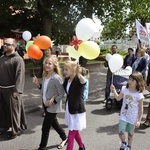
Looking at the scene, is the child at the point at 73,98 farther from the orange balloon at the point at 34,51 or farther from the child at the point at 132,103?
the orange balloon at the point at 34,51

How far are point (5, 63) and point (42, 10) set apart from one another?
25.8 feet

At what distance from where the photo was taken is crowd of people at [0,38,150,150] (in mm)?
4016

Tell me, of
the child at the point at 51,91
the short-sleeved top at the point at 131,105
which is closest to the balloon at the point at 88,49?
the child at the point at 51,91

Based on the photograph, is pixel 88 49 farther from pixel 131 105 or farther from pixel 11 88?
pixel 11 88

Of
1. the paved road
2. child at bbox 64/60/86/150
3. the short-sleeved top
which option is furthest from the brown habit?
the short-sleeved top

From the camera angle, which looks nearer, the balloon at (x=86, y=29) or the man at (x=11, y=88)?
the balloon at (x=86, y=29)

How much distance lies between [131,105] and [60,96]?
1.13 meters

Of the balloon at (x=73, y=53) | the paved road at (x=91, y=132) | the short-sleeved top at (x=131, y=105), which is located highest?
the balloon at (x=73, y=53)

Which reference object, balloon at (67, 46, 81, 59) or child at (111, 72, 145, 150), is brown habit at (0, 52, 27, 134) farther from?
child at (111, 72, 145, 150)

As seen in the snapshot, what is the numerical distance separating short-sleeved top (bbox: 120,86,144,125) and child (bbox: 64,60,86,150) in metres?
0.73

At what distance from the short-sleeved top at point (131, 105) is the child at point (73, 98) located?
73 cm

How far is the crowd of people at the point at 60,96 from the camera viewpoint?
4016 millimetres

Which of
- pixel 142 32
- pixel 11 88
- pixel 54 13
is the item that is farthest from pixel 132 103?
pixel 54 13

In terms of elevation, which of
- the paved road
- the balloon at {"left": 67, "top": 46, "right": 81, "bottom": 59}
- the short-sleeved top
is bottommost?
the paved road
